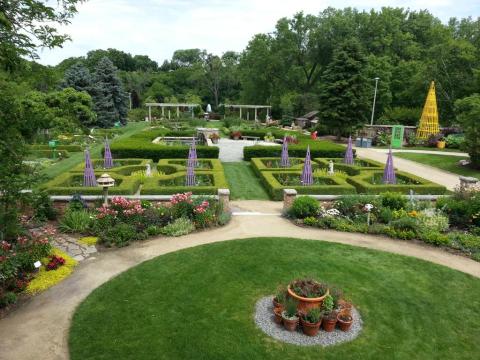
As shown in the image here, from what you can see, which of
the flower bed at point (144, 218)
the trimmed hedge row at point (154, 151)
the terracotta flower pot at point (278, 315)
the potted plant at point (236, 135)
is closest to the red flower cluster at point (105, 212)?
the flower bed at point (144, 218)

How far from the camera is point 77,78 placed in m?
37.8

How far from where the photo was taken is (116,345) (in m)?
5.72

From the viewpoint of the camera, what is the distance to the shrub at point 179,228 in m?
10.2

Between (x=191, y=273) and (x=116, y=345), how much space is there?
2.47m

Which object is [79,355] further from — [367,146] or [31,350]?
[367,146]

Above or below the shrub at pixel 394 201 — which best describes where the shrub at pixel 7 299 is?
below

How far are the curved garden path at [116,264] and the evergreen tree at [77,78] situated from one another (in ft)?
100

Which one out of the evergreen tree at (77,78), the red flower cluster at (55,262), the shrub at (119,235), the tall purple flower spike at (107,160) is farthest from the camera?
the evergreen tree at (77,78)

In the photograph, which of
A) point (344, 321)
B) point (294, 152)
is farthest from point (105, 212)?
point (294, 152)

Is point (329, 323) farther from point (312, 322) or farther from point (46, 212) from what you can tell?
point (46, 212)

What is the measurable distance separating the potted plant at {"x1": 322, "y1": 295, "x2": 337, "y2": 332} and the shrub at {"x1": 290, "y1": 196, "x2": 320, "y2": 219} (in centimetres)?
527

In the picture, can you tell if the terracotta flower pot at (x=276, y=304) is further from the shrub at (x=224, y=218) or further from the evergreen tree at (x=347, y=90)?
the evergreen tree at (x=347, y=90)

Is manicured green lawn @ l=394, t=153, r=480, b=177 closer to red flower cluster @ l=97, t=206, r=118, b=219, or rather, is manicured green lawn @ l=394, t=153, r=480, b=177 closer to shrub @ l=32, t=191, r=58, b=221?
red flower cluster @ l=97, t=206, r=118, b=219

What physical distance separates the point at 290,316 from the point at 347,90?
28.3 meters
